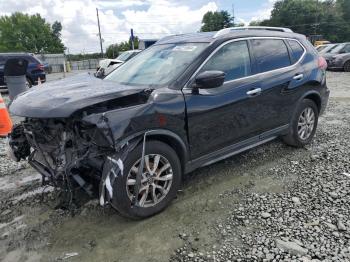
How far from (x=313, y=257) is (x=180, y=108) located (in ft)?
6.02

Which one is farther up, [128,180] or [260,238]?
[128,180]

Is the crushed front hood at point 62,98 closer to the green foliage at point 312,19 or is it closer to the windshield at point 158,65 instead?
the windshield at point 158,65

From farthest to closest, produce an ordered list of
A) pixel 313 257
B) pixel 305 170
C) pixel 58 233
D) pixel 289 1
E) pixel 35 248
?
pixel 289 1 → pixel 305 170 → pixel 58 233 → pixel 35 248 → pixel 313 257

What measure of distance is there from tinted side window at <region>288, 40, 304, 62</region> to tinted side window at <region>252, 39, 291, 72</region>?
156 millimetres

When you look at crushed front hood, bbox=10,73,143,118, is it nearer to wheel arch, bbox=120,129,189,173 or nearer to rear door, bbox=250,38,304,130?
wheel arch, bbox=120,129,189,173

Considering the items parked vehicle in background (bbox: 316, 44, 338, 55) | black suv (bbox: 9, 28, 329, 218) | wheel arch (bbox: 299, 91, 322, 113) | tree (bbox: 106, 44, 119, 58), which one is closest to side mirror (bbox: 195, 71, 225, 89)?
black suv (bbox: 9, 28, 329, 218)

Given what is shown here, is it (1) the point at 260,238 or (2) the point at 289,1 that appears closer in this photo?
(1) the point at 260,238

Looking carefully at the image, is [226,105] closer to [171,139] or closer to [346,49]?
[171,139]

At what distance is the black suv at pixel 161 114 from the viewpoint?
305 cm

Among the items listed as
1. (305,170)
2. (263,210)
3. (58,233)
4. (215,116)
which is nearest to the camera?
(58,233)

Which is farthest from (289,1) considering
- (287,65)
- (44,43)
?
(287,65)

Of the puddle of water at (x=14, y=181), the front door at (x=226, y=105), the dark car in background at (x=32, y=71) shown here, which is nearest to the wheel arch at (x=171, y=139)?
the front door at (x=226, y=105)

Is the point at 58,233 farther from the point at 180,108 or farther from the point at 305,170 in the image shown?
the point at 305,170

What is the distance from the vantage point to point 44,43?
80.6m
